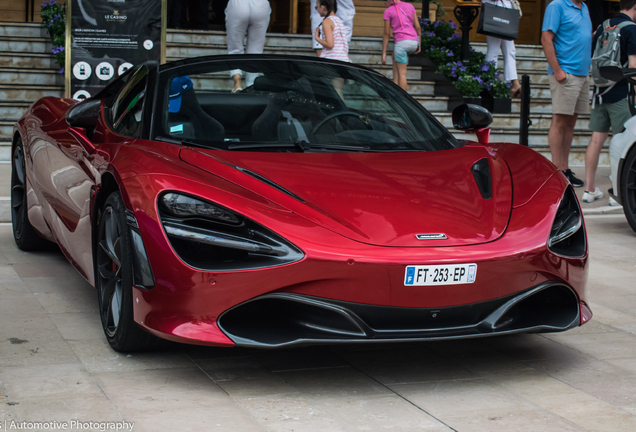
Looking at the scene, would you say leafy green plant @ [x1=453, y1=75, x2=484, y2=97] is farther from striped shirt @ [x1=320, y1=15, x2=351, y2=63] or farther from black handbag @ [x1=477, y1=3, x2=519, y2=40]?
striped shirt @ [x1=320, y1=15, x2=351, y2=63]

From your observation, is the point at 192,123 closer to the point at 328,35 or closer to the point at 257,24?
the point at 328,35

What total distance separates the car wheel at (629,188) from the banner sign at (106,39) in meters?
5.16

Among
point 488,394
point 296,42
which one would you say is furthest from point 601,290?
point 296,42

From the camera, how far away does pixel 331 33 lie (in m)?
9.88

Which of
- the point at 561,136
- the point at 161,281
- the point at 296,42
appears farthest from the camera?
the point at 296,42

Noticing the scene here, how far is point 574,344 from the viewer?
163 inches

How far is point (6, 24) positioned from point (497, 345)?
9.82 m

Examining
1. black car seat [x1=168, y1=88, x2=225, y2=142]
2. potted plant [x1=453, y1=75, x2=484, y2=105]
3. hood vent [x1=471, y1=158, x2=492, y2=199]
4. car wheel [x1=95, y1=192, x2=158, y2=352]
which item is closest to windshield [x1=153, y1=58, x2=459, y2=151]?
black car seat [x1=168, y1=88, x2=225, y2=142]

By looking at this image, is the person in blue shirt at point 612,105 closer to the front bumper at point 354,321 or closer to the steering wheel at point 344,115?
the steering wheel at point 344,115

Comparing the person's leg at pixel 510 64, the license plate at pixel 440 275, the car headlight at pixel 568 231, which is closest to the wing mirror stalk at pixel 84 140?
the license plate at pixel 440 275

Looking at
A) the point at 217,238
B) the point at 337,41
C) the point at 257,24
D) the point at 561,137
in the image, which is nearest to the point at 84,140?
the point at 217,238

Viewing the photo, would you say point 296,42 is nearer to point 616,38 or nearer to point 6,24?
point 6,24

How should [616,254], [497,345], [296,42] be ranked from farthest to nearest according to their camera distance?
[296,42]
[616,254]
[497,345]

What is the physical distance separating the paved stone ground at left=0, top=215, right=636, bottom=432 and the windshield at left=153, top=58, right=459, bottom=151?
97 centimetres
